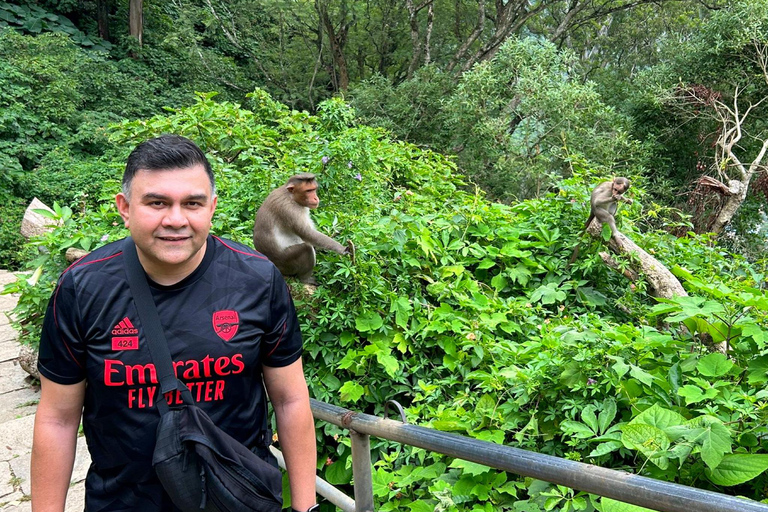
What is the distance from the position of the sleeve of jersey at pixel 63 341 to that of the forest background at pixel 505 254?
1224 millimetres

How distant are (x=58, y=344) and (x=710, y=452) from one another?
5.12ft

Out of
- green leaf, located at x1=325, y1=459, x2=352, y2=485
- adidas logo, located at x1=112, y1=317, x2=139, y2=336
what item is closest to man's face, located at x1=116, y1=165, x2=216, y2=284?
adidas logo, located at x1=112, y1=317, x2=139, y2=336

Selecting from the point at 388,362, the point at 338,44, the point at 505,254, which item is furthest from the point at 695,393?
the point at 338,44

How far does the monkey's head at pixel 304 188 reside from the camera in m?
3.35

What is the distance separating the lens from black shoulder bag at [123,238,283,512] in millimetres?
1191

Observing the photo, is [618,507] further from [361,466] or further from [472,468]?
[361,466]

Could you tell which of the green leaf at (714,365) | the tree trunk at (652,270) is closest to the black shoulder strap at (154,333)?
the green leaf at (714,365)

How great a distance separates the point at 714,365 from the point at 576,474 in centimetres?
93

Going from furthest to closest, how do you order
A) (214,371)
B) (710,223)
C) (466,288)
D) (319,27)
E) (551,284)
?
(319,27)
(710,223)
(551,284)
(466,288)
(214,371)

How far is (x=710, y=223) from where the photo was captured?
9.41m

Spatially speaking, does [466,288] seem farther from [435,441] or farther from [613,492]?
[613,492]

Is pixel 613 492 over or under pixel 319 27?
under

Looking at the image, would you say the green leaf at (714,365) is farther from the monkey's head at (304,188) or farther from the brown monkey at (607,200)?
the monkey's head at (304,188)

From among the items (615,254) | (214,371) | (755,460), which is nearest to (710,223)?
(615,254)
